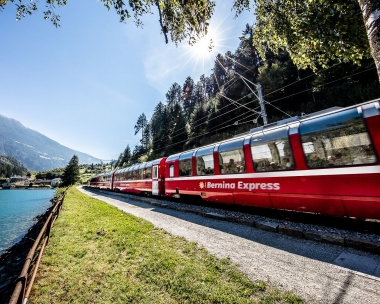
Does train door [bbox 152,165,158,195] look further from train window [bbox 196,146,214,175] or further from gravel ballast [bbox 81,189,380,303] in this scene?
gravel ballast [bbox 81,189,380,303]

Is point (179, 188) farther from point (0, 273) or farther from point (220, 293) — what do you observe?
point (220, 293)

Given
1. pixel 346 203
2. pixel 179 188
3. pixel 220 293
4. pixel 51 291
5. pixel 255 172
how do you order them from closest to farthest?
pixel 220 293 < pixel 51 291 < pixel 346 203 < pixel 255 172 < pixel 179 188

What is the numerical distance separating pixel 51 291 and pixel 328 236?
5893 mm

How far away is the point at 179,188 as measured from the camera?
42.0 ft

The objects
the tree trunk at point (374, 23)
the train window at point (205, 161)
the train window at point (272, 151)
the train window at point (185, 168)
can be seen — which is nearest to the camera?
the tree trunk at point (374, 23)

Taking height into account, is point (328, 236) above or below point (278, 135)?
below

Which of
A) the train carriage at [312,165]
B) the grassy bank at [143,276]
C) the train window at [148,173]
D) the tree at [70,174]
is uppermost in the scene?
the tree at [70,174]

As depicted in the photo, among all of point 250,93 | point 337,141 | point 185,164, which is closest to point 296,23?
point 337,141

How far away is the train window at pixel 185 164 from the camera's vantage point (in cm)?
1186

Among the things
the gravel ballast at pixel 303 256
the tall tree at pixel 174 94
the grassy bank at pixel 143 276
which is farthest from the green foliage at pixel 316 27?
the tall tree at pixel 174 94

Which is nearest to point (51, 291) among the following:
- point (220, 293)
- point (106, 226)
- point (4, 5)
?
point (220, 293)

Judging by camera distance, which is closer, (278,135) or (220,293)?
(220,293)

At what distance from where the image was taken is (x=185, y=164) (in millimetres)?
12344

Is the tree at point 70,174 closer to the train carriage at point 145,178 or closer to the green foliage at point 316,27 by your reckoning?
the train carriage at point 145,178
